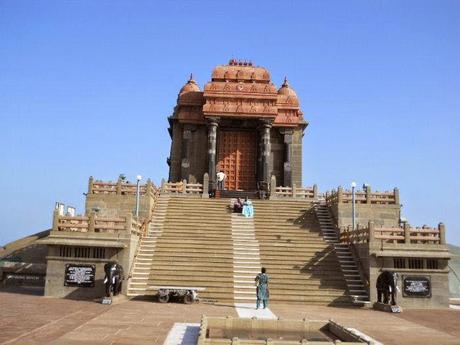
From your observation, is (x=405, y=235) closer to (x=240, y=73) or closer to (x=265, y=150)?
(x=265, y=150)

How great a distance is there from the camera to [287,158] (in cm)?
3462

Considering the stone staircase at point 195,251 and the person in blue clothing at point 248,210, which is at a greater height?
the person in blue clothing at point 248,210

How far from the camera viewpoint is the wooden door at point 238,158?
34.7 metres

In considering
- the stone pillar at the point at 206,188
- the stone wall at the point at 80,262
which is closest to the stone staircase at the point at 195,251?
the stone wall at the point at 80,262

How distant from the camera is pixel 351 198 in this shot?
25.8 meters

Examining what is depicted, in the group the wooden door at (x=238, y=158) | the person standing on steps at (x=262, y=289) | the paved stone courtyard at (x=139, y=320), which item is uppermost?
the wooden door at (x=238, y=158)

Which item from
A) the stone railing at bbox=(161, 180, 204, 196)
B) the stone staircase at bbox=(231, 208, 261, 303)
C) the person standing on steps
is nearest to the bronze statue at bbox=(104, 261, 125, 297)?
the stone staircase at bbox=(231, 208, 261, 303)

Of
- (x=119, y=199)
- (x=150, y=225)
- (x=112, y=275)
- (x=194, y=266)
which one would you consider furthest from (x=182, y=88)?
(x=112, y=275)

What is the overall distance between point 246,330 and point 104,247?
31.5 feet

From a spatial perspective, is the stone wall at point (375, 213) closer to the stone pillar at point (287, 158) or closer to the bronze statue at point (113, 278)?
the stone pillar at point (287, 158)

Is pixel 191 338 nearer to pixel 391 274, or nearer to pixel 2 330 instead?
pixel 2 330

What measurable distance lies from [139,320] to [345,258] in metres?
11.7

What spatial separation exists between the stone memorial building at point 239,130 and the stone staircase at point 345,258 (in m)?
7.86

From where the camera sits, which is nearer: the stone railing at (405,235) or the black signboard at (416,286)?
the black signboard at (416,286)
